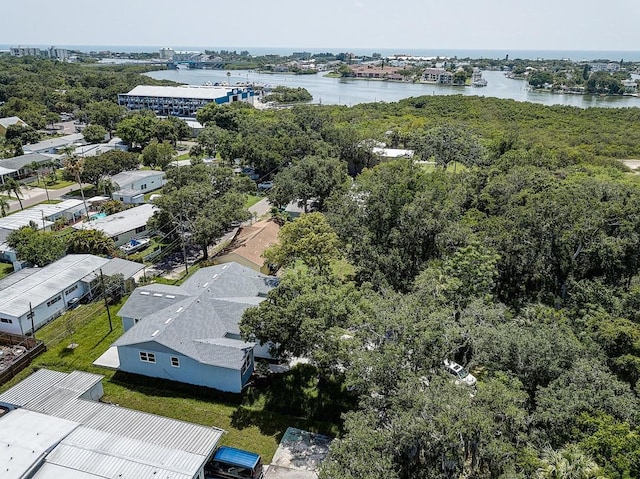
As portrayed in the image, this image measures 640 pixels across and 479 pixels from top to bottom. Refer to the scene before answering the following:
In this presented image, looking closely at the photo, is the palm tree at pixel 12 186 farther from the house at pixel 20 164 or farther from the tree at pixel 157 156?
the tree at pixel 157 156

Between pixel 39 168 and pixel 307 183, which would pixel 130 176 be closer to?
pixel 39 168

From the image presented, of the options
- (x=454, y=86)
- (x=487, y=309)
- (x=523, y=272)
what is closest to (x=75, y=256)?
(x=487, y=309)

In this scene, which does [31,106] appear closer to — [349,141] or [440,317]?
[349,141]

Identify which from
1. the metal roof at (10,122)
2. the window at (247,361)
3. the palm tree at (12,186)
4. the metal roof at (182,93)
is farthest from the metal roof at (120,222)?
the metal roof at (182,93)

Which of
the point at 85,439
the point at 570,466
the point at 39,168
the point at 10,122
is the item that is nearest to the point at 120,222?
the point at 39,168

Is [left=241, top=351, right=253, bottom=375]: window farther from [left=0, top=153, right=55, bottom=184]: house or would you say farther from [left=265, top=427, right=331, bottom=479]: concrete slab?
[left=0, top=153, right=55, bottom=184]: house

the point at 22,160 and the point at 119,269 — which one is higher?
the point at 22,160
